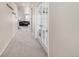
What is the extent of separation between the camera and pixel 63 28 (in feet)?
8.21

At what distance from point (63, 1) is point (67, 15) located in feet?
1.07

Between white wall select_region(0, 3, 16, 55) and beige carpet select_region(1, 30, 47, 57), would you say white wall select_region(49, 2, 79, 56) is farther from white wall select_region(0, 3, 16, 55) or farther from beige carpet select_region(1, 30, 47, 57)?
white wall select_region(0, 3, 16, 55)

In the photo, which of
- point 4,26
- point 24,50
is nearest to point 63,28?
point 24,50

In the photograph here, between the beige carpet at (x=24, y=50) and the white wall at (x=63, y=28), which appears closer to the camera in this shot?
the white wall at (x=63, y=28)

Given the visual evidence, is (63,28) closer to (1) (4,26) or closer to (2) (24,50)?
(2) (24,50)

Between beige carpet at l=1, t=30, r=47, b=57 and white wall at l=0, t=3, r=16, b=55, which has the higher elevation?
white wall at l=0, t=3, r=16, b=55

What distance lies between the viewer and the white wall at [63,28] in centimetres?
247

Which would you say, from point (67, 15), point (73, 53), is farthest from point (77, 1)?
point (73, 53)

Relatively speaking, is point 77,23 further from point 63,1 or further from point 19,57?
point 19,57

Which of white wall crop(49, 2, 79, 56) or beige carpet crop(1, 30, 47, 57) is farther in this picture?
beige carpet crop(1, 30, 47, 57)

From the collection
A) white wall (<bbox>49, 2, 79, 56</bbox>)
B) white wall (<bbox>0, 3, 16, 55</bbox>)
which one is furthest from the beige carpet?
white wall (<bbox>49, 2, 79, 56</bbox>)

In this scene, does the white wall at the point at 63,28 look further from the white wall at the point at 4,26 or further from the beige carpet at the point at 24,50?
the white wall at the point at 4,26

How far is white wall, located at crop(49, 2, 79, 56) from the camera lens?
97.2 inches

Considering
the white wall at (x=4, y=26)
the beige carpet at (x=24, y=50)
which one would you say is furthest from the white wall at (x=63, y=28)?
the white wall at (x=4, y=26)
